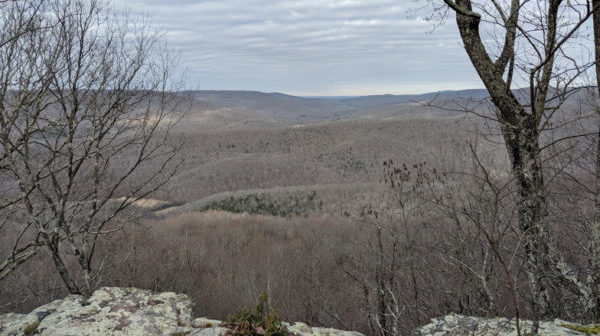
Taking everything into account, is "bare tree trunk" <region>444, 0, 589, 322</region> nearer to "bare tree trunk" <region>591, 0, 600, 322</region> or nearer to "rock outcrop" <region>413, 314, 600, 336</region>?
"bare tree trunk" <region>591, 0, 600, 322</region>

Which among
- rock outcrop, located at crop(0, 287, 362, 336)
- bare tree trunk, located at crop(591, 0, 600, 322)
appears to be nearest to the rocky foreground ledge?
rock outcrop, located at crop(0, 287, 362, 336)

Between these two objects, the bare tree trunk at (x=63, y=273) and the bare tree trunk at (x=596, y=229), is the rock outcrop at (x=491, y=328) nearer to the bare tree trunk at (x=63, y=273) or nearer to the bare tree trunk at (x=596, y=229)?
the bare tree trunk at (x=596, y=229)

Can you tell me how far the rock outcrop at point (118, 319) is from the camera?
11.2ft

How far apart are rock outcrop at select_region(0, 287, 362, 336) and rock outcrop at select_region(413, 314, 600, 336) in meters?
0.76

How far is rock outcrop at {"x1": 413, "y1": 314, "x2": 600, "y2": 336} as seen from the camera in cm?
306

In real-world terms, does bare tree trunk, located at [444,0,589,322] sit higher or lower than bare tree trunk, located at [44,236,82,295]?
higher

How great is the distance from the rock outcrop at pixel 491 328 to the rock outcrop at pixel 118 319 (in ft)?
2.50

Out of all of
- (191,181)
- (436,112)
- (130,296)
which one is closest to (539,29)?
(130,296)

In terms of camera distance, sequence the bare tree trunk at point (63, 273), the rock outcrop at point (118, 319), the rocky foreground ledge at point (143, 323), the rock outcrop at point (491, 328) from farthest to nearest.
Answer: the bare tree trunk at point (63, 273) → the rock outcrop at point (118, 319) → the rocky foreground ledge at point (143, 323) → the rock outcrop at point (491, 328)

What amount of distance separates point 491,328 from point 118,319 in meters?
3.33

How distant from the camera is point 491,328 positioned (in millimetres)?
2996

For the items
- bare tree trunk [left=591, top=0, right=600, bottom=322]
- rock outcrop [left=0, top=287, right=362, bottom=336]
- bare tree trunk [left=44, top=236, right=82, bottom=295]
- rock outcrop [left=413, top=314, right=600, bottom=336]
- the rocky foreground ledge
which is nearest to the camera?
rock outcrop [left=413, top=314, right=600, bottom=336]

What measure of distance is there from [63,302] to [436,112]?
670 ft

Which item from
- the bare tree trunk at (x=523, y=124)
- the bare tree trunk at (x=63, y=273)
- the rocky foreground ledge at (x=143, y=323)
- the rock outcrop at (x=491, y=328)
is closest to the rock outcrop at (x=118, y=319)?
the rocky foreground ledge at (x=143, y=323)
